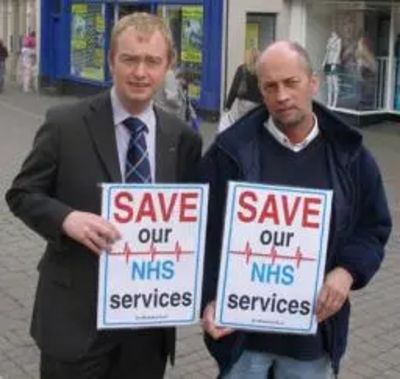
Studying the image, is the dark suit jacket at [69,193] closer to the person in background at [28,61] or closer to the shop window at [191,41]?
the shop window at [191,41]

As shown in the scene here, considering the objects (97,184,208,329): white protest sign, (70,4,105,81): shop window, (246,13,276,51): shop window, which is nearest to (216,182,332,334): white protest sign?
(97,184,208,329): white protest sign

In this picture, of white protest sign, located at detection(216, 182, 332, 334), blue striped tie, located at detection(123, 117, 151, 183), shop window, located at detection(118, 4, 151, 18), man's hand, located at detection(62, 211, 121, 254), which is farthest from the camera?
shop window, located at detection(118, 4, 151, 18)

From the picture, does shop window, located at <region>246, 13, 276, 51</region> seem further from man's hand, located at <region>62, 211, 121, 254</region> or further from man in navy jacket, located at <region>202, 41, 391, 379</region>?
man's hand, located at <region>62, 211, 121, 254</region>

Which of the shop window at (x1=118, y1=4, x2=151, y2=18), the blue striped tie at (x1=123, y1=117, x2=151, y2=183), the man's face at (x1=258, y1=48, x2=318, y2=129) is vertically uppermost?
the shop window at (x1=118, y1=4, x2=151, y2=18)

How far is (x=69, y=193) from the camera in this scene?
2746mm

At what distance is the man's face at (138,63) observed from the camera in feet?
8.68

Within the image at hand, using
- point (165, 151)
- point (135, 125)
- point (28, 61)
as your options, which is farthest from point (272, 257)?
point (28, 61)

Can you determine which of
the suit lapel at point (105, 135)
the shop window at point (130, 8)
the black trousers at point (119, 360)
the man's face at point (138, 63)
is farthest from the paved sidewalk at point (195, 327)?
the shop window at point (130, 8)

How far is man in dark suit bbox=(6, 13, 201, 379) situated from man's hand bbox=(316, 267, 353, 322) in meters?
0.60

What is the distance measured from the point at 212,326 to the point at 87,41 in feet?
65.1

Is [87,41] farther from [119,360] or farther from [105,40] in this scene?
[119,360]

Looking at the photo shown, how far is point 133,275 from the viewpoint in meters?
2.73

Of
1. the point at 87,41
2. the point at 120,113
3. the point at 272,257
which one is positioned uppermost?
the point at 87,41

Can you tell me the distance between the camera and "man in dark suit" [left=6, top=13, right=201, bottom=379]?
266cm
